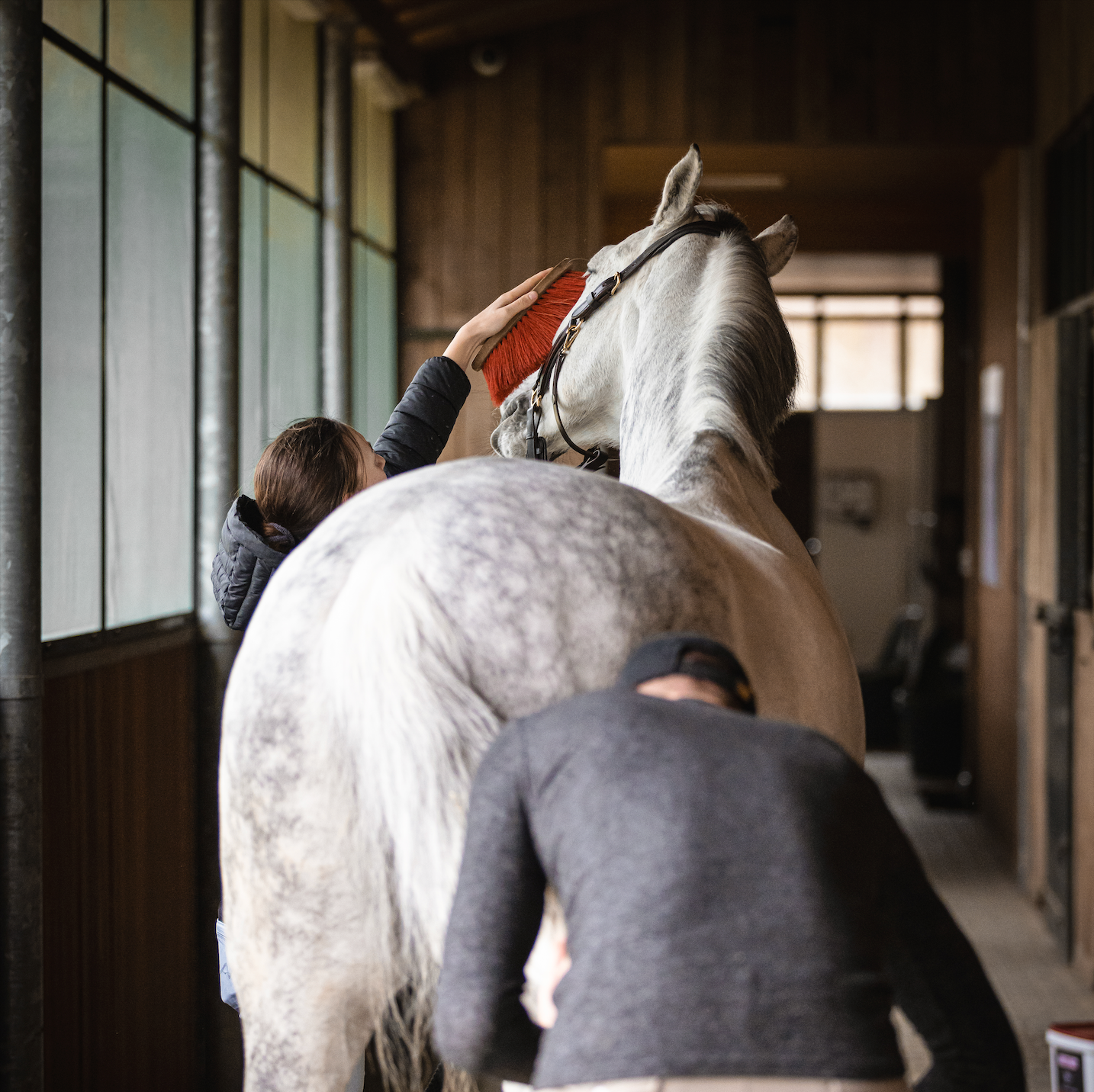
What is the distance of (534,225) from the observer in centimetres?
478

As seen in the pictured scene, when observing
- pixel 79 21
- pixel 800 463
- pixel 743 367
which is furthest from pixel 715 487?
pixel 800 463

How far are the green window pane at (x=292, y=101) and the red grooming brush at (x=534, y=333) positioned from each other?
7.00 feet

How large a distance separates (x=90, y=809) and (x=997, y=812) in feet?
13.9

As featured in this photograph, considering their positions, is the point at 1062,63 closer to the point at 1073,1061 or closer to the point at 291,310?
the point at 291,310

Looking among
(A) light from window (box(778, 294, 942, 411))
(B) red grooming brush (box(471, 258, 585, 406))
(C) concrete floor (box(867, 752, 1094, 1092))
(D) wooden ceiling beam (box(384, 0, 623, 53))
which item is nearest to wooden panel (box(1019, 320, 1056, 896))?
(C) concrete floor (box(867, 752, 1094, 1092))

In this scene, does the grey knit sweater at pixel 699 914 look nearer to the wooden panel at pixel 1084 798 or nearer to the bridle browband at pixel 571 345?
the bridle browband at pixel 571 345

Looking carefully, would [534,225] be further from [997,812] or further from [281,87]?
[997,812]

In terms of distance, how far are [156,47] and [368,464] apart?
185 cm

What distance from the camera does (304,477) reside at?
1456mm

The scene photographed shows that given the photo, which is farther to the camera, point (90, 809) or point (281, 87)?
point (281, 87)

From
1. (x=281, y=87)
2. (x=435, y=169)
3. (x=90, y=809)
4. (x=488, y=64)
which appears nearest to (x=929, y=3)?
(x=488, y=64)

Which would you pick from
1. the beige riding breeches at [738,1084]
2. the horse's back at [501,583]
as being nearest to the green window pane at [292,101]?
the horse's back at [501,583]

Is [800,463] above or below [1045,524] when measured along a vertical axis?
above

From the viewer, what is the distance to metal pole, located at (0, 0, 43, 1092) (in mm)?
1854
